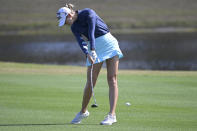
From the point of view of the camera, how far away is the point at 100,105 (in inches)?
356

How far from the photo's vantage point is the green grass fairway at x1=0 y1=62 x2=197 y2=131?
717 cm

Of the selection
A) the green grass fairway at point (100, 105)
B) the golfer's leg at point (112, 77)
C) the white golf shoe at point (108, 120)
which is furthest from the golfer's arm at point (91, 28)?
the green grass fairway at point (100, 105)

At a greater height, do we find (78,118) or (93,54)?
(93,54)

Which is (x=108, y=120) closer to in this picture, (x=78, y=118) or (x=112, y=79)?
(x=78, y=118)

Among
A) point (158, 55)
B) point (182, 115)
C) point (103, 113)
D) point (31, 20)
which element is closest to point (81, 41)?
point (103, 113)

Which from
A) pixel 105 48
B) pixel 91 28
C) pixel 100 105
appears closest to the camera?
pixel 91 28

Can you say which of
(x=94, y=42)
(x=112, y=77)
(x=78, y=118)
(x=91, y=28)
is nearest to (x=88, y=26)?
(x=91, y=28)

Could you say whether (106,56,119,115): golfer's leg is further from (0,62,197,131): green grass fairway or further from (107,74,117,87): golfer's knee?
(0,62,197,131): green grass fairway

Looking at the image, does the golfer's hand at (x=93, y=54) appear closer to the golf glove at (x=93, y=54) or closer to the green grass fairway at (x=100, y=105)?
the golf glove at (x=93, y=54)

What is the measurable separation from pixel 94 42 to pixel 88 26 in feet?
0.78

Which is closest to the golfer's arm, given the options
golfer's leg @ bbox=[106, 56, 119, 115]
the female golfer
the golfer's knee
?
the female golfer

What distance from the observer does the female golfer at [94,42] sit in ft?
23.7

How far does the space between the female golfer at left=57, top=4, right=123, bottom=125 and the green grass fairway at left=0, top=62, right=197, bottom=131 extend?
1.34 ft

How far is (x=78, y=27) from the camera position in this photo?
7371 mm
